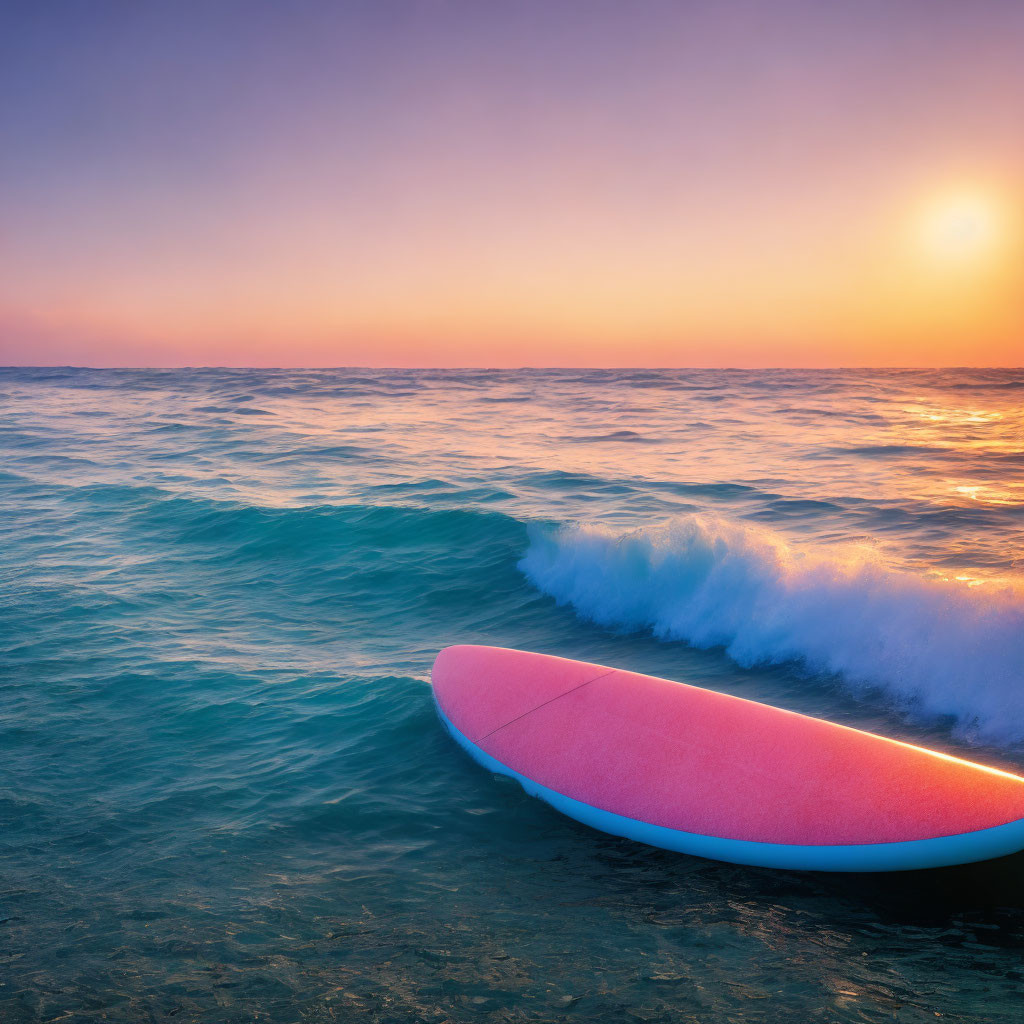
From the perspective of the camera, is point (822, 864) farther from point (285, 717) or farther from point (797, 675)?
point (285, 717)

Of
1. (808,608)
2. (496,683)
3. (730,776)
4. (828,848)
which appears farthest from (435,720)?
(808,608)

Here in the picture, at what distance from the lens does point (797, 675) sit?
5.49 metres

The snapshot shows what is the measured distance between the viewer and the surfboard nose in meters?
4.40

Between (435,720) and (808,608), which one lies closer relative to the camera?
(435,720)

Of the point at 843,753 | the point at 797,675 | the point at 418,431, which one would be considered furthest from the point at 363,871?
the point at 418,431

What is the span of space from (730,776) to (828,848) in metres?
0.53

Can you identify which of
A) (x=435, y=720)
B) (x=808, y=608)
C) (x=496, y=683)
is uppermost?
(x=808, y=608)

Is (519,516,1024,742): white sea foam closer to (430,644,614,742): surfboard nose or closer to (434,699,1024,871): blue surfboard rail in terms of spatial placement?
(434,699,1024,871): blue surfboard rail

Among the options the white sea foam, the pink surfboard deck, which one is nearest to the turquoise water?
the white sea foam

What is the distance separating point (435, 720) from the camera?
4.76 m

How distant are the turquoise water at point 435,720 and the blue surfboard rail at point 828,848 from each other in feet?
0.27

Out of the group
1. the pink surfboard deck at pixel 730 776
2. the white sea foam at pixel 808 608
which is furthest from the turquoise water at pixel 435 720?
the pink surfboard deck at pixel 730 776

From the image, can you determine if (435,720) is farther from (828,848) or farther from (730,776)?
(828,848)

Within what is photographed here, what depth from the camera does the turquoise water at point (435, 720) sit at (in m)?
2.61
